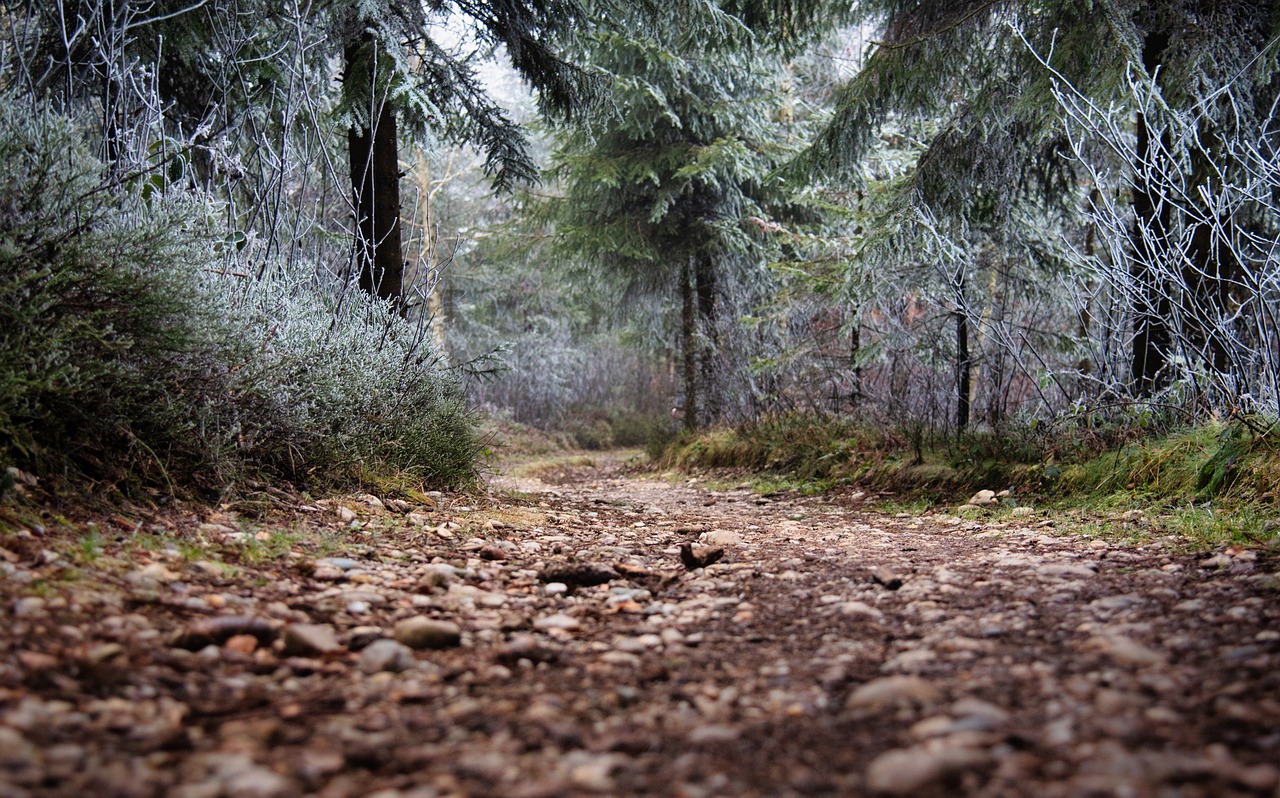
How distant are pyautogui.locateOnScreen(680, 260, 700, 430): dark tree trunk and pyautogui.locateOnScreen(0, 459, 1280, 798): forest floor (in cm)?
812

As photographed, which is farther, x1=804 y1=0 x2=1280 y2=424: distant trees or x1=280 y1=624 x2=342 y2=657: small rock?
x1=804 y1=0 x2=1280 y2=424: distant trees

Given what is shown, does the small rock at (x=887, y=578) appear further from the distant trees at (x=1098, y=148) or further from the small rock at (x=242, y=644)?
the distant trees at (x=1098, y=148)

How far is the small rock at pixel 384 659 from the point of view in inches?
62.6

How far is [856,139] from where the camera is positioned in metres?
6.42

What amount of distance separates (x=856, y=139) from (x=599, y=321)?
43.3 ft

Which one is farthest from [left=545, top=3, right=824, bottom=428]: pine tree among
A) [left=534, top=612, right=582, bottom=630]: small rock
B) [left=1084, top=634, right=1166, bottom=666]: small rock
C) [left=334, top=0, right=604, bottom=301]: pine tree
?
[left=1084, top=634, right=1166, bottom=666]: small rock

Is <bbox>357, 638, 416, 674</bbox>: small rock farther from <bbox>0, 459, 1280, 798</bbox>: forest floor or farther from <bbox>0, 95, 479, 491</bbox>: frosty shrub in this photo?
<bbox>0, 95, 479, 491</bbox>: frosty shrub

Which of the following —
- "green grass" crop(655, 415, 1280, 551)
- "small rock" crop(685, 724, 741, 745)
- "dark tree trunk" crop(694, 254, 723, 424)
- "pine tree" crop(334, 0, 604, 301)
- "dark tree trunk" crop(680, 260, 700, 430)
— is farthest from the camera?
"dark tree trunk" crop(680, 260, 700, 430)

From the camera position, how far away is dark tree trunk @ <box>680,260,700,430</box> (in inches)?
430

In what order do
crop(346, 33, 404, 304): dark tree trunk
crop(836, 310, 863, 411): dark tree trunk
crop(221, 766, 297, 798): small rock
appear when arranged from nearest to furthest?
crop(221, 766, 297, 798): small rock → crop(346, 33, 404, 304): dark tree trunk → crop(836, 310, 863, 411): dark tree trunk

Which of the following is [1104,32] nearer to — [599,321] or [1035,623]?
[1035,623]

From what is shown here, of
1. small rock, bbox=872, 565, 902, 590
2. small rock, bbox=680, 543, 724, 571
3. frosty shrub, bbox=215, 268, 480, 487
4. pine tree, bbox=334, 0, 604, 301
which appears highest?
pine tree, bbox=334, 0, 604, 301

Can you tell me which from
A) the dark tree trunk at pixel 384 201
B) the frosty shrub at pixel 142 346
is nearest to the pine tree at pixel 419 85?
the dark tree trunk at pixel 384 201

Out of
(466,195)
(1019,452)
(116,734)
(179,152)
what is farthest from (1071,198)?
(466,195)
